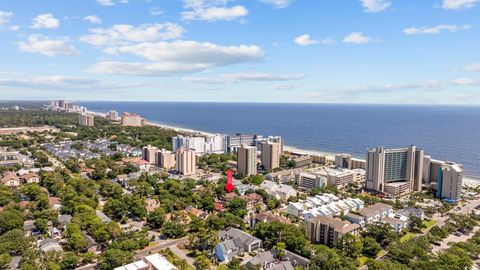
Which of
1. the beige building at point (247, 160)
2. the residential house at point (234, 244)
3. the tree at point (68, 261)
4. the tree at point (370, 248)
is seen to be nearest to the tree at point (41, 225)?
the tree at point (68, 261)

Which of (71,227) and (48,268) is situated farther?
(71,227)

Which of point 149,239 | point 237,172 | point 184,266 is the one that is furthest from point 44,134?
point 184,266

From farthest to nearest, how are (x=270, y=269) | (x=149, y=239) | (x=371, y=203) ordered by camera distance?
1. (x=371, y=203)
2. (x=149, y=239)
3. (x=270, y=269)

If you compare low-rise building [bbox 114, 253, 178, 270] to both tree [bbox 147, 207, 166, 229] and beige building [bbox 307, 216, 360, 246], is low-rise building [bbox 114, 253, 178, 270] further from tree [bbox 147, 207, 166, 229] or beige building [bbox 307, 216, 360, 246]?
beige building [bbox 307, 216, 360, 246]

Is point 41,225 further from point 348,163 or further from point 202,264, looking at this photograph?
point 348,163

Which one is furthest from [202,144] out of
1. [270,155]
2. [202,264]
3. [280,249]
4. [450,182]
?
[202,264]

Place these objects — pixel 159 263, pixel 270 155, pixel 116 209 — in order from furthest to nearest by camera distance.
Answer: pixel 270 155 → pixel 116 209 → pixel 159 263

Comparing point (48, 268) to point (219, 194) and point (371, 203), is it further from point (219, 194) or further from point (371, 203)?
point (371, 203)
